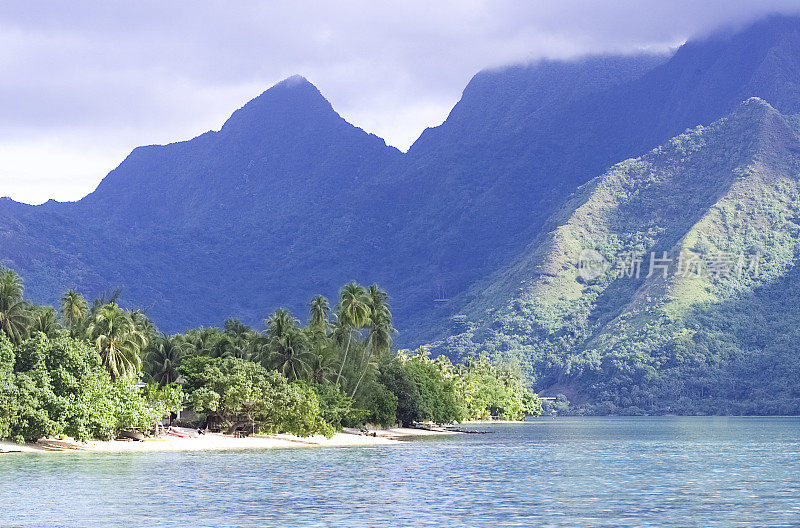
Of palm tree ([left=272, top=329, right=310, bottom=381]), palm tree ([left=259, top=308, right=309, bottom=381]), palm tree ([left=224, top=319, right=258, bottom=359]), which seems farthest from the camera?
palm tree ([left=224, top=319, right=258, bottom=359])

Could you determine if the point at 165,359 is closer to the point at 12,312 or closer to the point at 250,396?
the point at 250,396

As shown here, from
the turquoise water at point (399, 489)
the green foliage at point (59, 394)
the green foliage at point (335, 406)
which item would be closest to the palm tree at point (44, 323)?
the green foliage at point (59, 394)

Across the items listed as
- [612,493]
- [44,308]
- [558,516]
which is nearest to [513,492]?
[612,493]

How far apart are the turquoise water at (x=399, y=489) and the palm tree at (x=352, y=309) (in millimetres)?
33440

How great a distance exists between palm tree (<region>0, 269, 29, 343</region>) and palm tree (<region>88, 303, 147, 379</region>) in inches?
260

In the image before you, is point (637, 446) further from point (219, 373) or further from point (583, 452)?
point (219, 373)

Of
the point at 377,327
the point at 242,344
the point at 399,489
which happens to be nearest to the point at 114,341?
the point at 242,344

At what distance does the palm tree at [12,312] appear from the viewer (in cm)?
10281

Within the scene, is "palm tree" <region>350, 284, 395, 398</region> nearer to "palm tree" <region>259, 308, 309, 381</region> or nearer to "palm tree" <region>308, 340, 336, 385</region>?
"palm tree" <region>308, 340, 336, 385</region>

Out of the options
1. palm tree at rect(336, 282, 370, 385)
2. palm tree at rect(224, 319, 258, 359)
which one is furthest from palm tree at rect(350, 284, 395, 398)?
palm tree at rect(224, 319, 258, 359)

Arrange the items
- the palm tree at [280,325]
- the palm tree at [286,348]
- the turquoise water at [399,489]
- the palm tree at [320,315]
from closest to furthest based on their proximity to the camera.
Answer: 1. the turquoise water at [399,489]
2. the palm tree at [286,348]
3. the palm tree at [280,325]
4. the palm tree at [320,315]

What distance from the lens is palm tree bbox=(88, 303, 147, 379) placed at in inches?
3974

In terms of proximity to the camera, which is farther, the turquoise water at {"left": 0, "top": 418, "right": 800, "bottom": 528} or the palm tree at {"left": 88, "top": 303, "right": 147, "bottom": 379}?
the palm tree at {"left": 88, "top": 303, "right": 147, "bottom": 379}

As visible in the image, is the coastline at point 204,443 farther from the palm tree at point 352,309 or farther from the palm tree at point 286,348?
the palm tree at point 352,309
